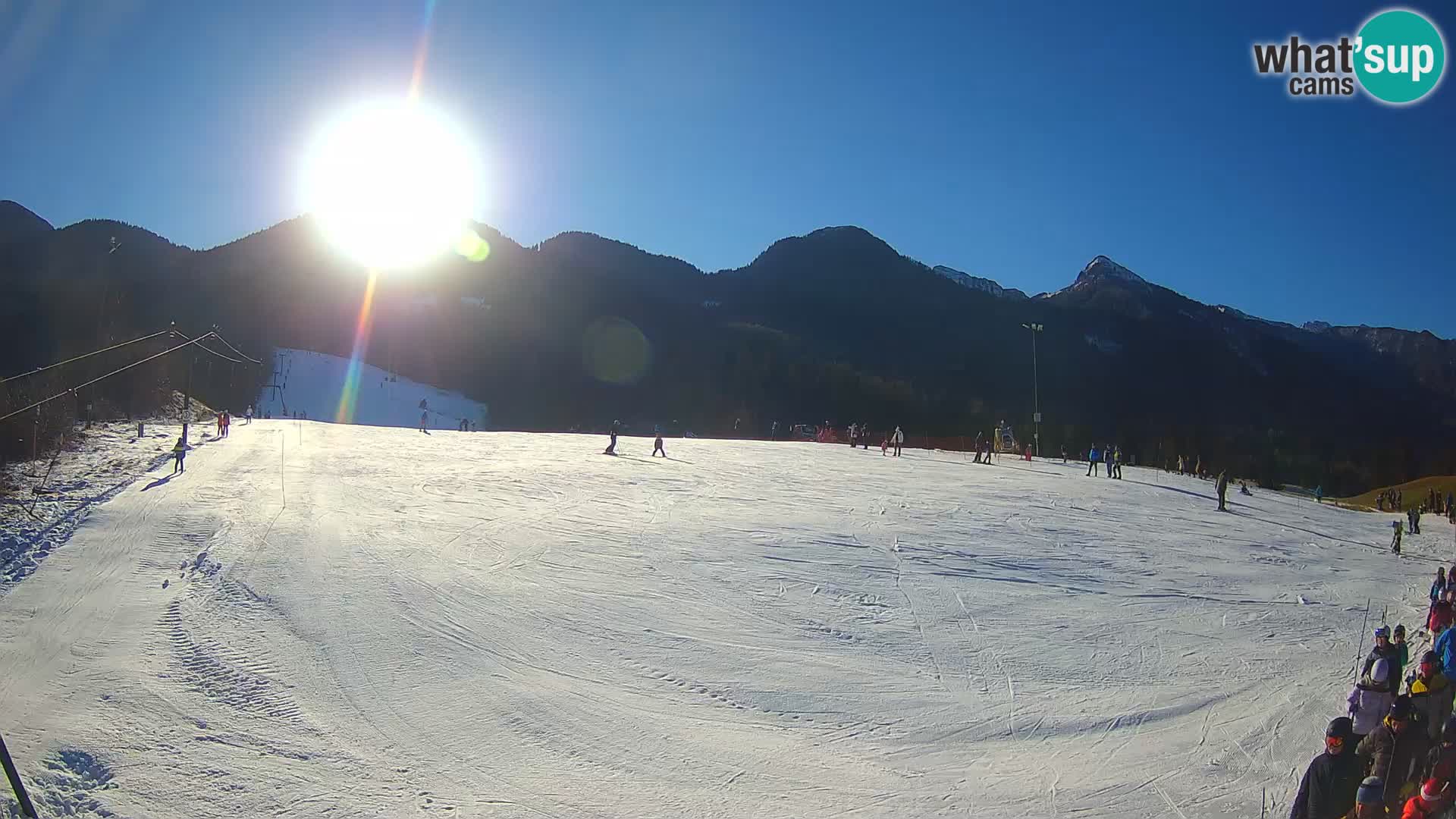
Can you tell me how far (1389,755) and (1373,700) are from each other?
963mm

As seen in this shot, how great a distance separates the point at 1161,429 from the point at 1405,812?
121 m

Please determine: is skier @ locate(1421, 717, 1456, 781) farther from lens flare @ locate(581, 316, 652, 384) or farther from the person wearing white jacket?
lens flare @ locate(581, 316, 652, 384)

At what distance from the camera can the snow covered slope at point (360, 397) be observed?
7312cm

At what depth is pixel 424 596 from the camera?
10.5 m

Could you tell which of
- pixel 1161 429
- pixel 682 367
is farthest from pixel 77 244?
pixel 1161 429

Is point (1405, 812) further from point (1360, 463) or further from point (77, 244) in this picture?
point (77, 244)

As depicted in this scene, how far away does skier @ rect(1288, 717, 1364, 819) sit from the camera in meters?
5.33

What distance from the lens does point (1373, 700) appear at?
6137 millimetres

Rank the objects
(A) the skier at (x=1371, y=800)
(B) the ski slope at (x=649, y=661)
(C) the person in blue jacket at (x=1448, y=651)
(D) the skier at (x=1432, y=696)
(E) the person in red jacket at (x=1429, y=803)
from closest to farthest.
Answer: (E) the person in red jacket at (x=1429, y=803) < (A) the skier at (x=1371, y=800) < (D) the skier at (x=1432, y=696) < (B) the ski slope at (x=649, y=661) < (C) the person in blue jacket at (x=1448, y=651)

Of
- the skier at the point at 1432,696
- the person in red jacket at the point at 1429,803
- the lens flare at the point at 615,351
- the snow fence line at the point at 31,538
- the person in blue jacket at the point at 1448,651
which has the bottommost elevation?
the snow fence line at the point at 31,538

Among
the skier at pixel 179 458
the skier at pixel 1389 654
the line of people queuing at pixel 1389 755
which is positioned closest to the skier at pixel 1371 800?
the line of people queuing at pixel 1389 755

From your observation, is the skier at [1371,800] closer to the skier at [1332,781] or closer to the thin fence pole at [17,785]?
the skier at [1332,781]

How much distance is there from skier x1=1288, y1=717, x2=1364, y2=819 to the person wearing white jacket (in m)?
0.76

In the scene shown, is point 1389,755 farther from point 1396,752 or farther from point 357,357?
point 357,357
